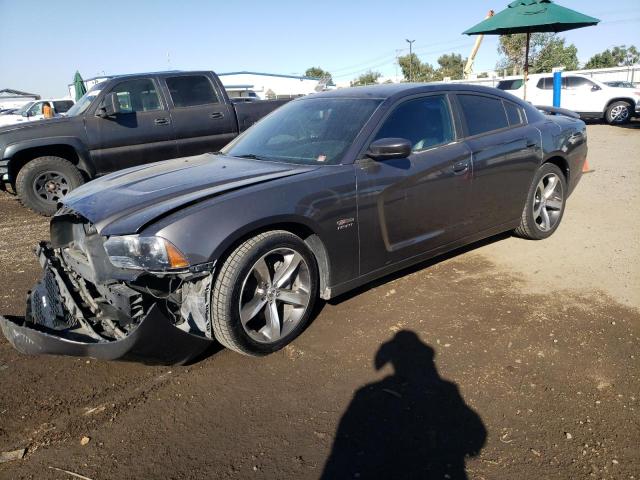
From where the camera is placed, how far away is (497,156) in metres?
4.34

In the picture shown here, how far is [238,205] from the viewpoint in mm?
2898

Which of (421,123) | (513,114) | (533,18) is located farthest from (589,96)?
(421,123)

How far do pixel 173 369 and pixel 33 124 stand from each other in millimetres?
5502

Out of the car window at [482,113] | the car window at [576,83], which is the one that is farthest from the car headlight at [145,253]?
the car window at [576,83]

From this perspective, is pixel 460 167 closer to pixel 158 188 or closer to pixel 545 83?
pixel 158 188

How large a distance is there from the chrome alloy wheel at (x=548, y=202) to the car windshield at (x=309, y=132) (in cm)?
225

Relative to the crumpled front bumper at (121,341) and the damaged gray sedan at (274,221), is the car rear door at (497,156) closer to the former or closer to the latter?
the damaged gray sedan at (274,221)

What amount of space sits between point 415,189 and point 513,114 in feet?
5.64

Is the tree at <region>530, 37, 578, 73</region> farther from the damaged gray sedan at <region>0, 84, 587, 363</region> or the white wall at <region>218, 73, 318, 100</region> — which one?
the damaged gray sedan at <region>0, 84, 587, 363</region>

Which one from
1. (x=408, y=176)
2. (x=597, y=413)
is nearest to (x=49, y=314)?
(x=408, y=176)

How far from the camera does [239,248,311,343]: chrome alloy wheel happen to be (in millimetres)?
3064

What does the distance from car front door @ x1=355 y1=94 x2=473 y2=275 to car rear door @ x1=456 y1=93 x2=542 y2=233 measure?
0.16 meters

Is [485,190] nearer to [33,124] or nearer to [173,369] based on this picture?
[173,369]

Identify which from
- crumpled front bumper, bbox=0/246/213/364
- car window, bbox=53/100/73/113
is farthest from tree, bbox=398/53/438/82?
crumpled front bumper, bbox=0/246/213/364
